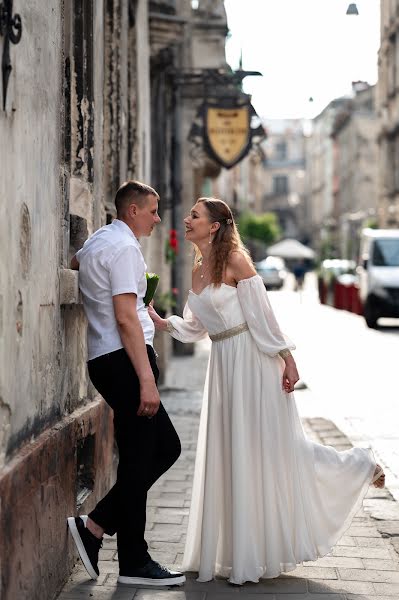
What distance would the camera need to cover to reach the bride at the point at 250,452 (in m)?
5.50

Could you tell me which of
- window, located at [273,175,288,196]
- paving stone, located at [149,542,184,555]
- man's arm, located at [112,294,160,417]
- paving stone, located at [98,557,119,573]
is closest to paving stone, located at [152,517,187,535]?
paving stone, located at [149,542,184,555]

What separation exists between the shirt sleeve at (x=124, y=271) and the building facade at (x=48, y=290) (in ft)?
0.96

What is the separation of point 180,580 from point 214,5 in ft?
68.3

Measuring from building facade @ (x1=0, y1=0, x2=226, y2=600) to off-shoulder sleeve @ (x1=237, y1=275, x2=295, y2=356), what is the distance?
2.77ft

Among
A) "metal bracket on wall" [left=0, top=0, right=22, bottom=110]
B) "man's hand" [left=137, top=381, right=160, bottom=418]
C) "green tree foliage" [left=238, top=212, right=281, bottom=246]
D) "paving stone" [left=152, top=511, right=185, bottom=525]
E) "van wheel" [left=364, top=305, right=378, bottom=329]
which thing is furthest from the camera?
"green tree foliage" [left=238, top=212, right=281, bottom=246]

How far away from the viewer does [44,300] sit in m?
5.11

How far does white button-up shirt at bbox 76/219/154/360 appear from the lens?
519 cm

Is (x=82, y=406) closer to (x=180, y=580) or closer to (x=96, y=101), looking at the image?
(x=180, y=580)

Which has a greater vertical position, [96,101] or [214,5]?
[214,5]

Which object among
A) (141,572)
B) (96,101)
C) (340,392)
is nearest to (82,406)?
(141,572)

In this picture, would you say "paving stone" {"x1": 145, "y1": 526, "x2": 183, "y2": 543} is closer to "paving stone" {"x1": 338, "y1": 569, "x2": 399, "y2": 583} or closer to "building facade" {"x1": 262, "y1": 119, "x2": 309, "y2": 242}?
"paving stone" {"x1": 338, "y1": 569, "x2": 399, "y2": 583}

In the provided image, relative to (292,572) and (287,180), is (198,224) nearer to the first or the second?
(292,572)

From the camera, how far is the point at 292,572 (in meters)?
5.71

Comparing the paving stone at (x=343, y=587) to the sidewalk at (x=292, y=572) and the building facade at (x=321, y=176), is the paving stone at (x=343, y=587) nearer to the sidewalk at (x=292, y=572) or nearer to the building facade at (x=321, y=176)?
the sidewalk at (x=292, y=572)
